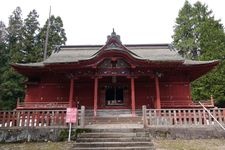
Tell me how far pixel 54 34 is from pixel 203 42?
66.7 ft

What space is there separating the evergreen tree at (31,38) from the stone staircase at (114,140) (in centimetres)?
2432

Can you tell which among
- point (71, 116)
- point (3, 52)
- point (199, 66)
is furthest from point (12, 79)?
point (199, 66)

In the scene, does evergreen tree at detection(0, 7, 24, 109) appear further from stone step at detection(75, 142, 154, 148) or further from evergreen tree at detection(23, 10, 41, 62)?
stone step at detection(75, 142, 154, 148)

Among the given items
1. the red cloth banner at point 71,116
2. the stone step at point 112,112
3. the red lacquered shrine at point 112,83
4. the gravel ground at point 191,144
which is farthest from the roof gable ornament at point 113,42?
the gravel ground at point 191,144

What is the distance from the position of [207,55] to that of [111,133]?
2128cm

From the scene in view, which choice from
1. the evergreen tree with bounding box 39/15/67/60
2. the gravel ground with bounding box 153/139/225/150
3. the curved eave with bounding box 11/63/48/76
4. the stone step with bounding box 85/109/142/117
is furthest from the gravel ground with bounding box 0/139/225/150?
the evergreen tree with bounding box 39/15/67/60

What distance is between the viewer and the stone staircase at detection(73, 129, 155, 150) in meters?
9.40

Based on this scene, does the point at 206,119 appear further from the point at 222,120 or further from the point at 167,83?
the point at 167,83

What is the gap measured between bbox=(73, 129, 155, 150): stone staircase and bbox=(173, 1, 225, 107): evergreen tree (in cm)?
1788

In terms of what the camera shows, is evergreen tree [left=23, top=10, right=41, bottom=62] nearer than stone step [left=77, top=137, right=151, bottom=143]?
No

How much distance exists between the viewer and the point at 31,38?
35.8 m

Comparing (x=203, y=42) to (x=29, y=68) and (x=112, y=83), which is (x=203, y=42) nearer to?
(x=112, y=83)

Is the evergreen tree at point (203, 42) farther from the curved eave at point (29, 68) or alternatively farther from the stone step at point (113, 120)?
the curved eave at point (29, 68)

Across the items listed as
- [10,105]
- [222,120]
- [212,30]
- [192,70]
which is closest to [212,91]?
[212,30]
